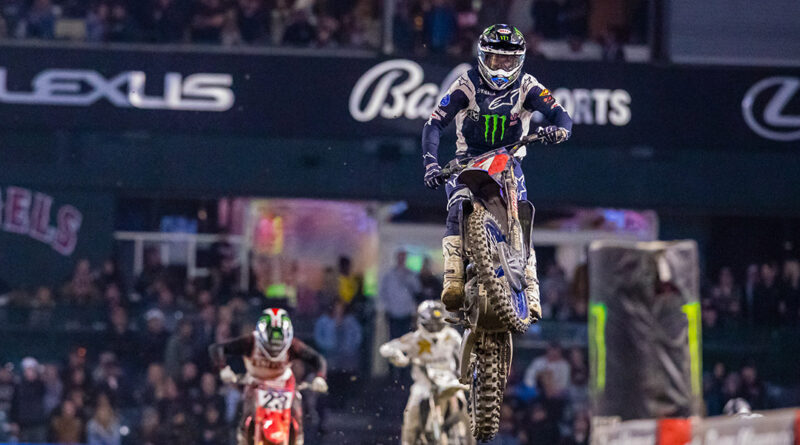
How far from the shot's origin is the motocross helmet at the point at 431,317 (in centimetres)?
1490

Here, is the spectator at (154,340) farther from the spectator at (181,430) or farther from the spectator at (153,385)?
the spectator at (181,430)

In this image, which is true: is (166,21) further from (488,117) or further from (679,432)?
(679,432)

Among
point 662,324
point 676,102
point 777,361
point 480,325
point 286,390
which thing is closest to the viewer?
point 662,324

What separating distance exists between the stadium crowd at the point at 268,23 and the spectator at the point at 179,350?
4888 mm

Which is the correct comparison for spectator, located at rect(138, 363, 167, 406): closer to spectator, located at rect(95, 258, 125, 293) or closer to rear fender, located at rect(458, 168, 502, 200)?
spectator, located at rect(95, 258, 125, 293)

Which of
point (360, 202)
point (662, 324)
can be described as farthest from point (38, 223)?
point (662, 324)

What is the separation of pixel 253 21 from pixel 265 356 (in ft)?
27.1

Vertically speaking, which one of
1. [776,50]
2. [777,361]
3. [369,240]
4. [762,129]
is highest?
[776,50]

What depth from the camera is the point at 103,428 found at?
1792 centimetres

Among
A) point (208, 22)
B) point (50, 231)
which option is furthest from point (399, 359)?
point (50, 231)

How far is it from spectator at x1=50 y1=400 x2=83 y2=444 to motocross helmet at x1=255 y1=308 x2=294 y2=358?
533 cm

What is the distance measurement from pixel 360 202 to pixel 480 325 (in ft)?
43.0

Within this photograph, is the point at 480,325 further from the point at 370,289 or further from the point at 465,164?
the point at 370,289

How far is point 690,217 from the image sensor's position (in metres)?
21.6
